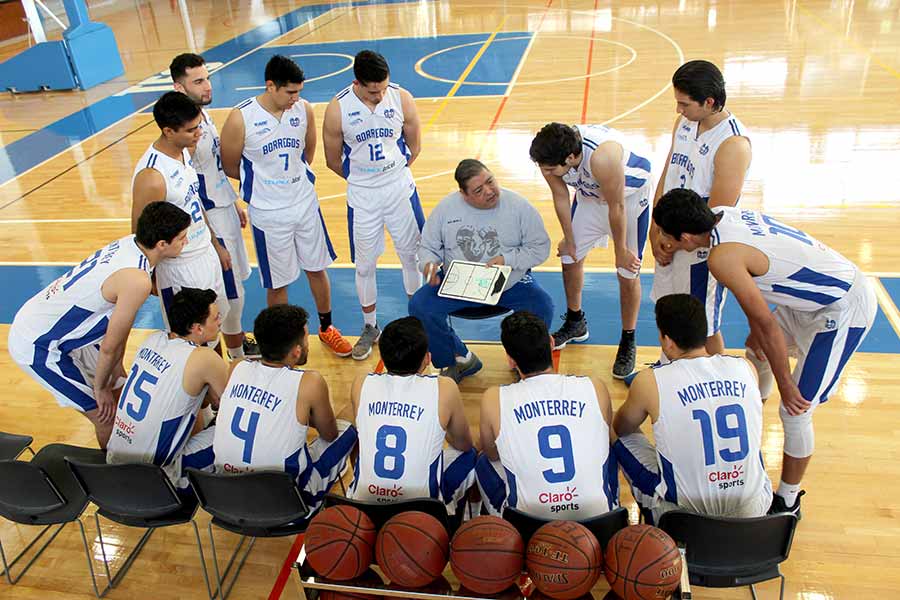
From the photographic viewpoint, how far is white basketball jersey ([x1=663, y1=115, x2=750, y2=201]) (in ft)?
13.2

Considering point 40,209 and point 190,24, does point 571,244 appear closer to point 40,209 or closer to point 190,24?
point 40,209

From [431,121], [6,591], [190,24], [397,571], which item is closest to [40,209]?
[431,121]

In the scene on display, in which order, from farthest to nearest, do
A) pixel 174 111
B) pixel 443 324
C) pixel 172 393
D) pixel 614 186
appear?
pixel 443 324 < pixel 614 186 < pixel 174 111 < pixel 172 393

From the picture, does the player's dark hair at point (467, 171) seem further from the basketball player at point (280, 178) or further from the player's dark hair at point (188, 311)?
the player's dark hair at point (188, 311)

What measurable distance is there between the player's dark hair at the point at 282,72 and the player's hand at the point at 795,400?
3503 millimetres

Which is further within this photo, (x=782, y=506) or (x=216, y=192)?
(x=216, y=192)

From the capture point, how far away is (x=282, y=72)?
4.73 meters

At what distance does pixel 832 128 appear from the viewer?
900cm

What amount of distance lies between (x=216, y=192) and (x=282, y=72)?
3.25 ft

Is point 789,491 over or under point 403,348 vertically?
under

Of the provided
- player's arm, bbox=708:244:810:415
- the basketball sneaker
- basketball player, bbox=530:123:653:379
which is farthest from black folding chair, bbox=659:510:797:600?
the basketball sneaker

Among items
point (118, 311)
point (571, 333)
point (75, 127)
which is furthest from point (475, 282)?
point (75, 127)

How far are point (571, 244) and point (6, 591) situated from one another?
386 centimetres

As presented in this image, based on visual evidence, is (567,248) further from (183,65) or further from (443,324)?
(183,65)
